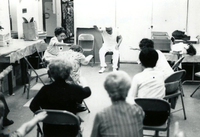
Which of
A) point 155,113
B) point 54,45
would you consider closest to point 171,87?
point 155,113

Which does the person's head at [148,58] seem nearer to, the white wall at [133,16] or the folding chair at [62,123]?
the folding chair at [62,123]

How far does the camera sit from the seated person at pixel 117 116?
6.79 feet

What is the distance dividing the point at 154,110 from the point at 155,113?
0.17ft

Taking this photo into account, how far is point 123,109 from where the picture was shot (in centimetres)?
210

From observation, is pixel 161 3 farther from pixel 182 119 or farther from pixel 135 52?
pixel 182 119

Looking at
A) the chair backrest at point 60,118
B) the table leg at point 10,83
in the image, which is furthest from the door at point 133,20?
the chair backrest at point 60,118

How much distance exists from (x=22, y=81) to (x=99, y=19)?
2.87 meters

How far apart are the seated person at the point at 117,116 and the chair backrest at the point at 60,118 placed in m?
0.40

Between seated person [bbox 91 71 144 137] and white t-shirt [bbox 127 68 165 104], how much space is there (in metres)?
0.93

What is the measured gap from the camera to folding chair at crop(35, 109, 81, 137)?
246 cm

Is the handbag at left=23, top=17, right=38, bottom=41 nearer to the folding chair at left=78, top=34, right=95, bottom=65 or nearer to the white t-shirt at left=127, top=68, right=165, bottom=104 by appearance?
the folding chair at left=78, top=34, right=95, bottom=65

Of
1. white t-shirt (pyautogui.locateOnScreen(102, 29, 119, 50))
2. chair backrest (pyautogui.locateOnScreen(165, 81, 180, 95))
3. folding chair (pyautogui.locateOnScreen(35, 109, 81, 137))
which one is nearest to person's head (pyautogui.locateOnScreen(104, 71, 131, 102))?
folding chair (pyautogui.locateOnScreen(35, 109, 81, 137))

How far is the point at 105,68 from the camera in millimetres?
7645

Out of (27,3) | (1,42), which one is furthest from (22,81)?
(27,3)
